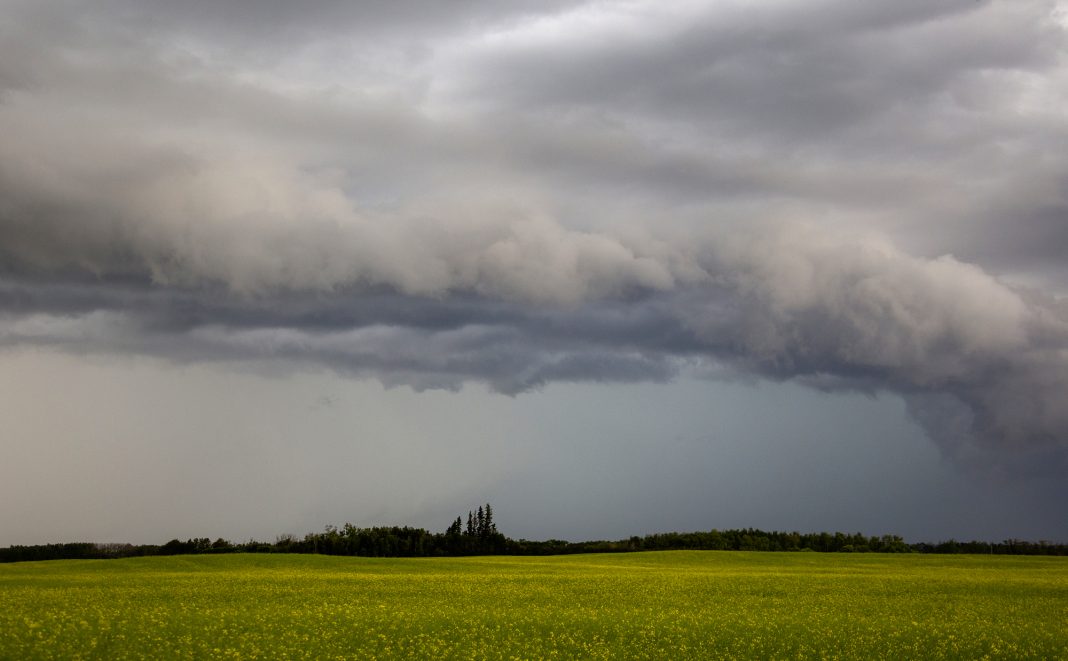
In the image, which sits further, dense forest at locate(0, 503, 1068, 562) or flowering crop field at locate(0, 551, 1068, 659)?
dense forest at locate(0, 503, 1068, 562)

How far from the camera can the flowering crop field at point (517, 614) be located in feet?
116

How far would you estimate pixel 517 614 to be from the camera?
4512 centimetres

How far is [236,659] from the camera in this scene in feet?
107

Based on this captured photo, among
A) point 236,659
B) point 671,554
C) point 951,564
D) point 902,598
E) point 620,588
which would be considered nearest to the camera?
point 236,659

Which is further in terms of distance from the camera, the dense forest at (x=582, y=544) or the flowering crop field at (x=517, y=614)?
the dense forest at (x=582, y=544)

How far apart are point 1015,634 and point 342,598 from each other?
3496 cm

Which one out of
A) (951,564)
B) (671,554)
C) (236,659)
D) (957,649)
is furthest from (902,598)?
(671,554)

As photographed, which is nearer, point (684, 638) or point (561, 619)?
point (684, 638)

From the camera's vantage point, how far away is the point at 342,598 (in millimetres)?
53094

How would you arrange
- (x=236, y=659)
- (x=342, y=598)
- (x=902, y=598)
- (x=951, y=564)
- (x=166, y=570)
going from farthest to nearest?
(x=951, y=564) → (x=166, y=570) → (x=902, y=598) → (x=342, y=598) → (x=236, y=659)

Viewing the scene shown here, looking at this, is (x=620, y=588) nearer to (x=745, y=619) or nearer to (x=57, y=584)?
(x=745, y=619)

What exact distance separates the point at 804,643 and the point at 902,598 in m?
23.6

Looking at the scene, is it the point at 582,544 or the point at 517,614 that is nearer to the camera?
the point at 517,614

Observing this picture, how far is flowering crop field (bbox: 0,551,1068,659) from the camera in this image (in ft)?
116
